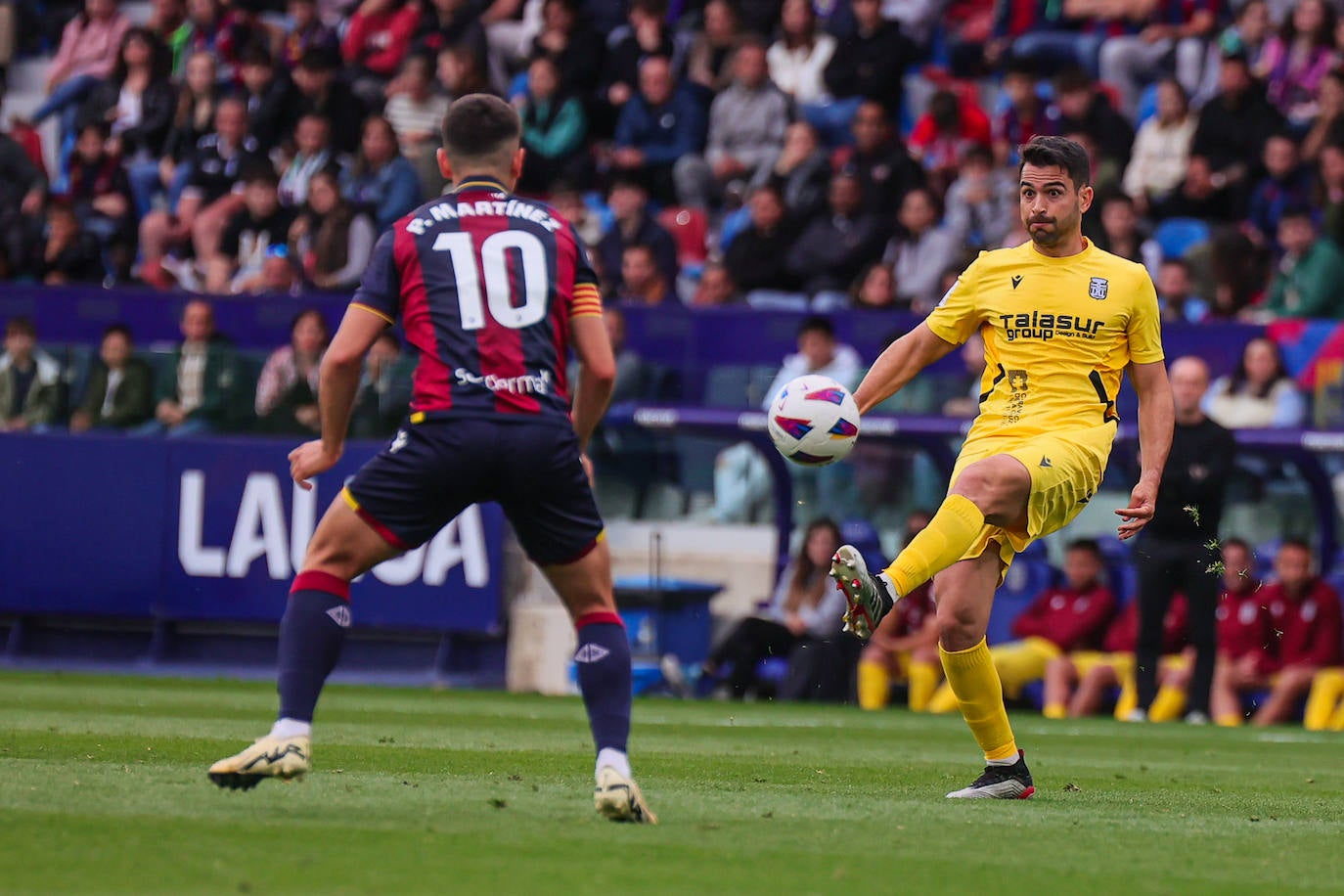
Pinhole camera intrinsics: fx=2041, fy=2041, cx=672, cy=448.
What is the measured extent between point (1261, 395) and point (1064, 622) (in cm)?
212

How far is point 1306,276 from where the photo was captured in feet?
50.6

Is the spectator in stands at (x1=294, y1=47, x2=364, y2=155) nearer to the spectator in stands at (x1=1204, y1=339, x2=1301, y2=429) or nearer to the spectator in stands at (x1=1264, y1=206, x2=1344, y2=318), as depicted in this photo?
the spectator in stands at (x1=1264, y1=206, x2=1344, y2=318)

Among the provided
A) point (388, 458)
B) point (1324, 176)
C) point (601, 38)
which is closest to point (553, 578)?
point (388, 458)

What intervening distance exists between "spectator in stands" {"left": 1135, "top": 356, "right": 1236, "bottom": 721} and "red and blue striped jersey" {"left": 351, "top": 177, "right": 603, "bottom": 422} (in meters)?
8.32

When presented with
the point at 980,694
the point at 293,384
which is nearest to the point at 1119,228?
the point at 293,384

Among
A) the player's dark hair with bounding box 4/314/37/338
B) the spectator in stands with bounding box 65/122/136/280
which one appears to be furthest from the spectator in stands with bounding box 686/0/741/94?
the player's dark hair with bounding box 4/314/37/338

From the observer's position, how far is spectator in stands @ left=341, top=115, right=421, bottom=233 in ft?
60.7

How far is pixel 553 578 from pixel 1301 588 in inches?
363

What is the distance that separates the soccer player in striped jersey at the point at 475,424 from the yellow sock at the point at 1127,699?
864 cm

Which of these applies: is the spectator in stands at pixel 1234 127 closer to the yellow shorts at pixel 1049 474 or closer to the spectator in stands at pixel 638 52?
the spectator in stands at pixel 638 52

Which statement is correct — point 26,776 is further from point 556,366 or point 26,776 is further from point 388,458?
point 556,366

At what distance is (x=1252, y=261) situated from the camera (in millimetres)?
15766

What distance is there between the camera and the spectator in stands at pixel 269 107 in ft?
67.6

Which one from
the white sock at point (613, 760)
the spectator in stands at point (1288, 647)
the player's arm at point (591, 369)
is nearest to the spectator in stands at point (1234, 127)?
the spectator in stands at point (1288, 647)
